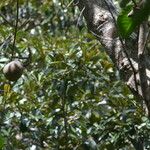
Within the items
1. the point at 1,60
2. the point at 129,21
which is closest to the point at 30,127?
the point at 1,60

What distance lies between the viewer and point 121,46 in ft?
6.05

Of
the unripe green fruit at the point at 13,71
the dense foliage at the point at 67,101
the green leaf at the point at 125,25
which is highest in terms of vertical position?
the green leaf at the point at 125,25

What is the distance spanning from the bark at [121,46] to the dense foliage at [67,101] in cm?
72

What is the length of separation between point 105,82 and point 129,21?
1880mm

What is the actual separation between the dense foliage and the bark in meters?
0.72

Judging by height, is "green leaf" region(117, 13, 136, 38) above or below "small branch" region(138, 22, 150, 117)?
above

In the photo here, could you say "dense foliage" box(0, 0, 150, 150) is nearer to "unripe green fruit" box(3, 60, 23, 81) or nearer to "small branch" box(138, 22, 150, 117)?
"unripe green fruit" box(3, 60, 23, 81)

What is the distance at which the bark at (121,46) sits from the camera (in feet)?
4.98

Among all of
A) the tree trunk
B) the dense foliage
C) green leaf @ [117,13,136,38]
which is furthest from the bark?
the dense foliage

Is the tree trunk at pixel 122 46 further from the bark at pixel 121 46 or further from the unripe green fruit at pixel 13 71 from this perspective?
the unripe green fruit at pixel 13 71

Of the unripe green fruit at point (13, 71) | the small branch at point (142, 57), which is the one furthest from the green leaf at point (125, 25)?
the unripe green fruit at point (13, 71)

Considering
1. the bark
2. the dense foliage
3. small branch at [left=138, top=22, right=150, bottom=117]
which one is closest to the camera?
small branch at [left=138, top=22, right=150, bottom=117]

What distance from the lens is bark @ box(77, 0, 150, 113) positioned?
4.98 feet

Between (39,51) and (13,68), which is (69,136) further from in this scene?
(13,68)
